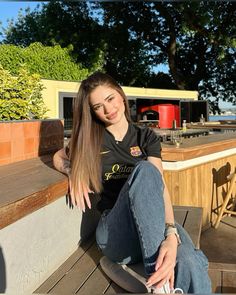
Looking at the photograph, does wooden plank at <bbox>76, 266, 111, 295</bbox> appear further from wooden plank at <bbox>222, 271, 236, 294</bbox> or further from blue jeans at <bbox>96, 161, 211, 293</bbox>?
wooden plank at <bbox>222, 271, 236, 294</bbox>

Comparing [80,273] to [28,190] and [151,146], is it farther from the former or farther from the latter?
[151,146]

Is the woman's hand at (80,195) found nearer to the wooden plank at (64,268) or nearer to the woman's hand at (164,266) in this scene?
the wooden plank at (64,268)

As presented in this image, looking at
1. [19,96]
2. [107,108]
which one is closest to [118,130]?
[107,108]

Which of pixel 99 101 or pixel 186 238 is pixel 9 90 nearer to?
pixel 99 101

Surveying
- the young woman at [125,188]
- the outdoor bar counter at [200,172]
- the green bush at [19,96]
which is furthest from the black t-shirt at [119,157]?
the outdoor bar counter at [200,172]

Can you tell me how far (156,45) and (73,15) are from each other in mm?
3274

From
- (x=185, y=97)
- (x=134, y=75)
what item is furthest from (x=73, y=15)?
(x=185, y=97)

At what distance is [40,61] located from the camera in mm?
9172

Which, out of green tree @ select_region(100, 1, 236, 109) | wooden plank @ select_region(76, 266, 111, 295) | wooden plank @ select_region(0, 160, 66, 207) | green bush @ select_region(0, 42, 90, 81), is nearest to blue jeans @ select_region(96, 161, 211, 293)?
wooden plank @ select_region(76, 266, 111, 295)

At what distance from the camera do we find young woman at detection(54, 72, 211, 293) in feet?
5.21

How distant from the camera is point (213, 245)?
3.62 m

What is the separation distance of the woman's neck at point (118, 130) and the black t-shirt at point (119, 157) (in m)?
0.02

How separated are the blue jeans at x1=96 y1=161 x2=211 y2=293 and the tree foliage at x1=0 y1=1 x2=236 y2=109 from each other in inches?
435

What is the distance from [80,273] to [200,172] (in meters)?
2.36
